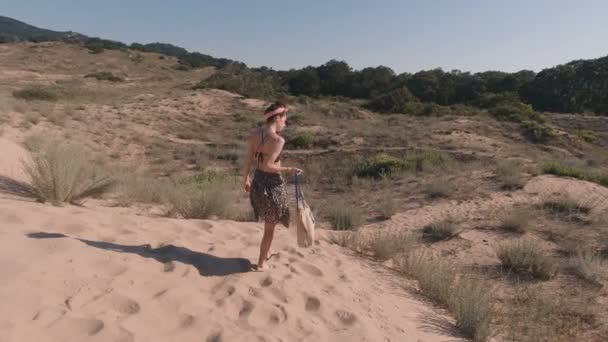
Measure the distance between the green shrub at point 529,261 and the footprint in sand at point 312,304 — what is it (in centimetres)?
316

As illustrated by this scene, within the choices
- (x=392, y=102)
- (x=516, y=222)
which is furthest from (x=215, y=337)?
(x=392, y=102)

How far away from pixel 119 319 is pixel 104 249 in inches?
45.0

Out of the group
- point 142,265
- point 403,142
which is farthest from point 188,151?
point 142,265

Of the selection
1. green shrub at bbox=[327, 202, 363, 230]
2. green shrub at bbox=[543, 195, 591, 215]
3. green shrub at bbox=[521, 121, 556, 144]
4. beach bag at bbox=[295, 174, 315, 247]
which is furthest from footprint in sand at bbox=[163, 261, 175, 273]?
green shrub at bbox=[521, 121, 556, 144]

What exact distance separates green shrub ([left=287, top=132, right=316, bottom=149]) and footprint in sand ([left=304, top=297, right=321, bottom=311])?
13.5 meters

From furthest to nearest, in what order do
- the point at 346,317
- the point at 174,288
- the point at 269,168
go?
the point at 269,168
the point at 346,317
the point at 174,288

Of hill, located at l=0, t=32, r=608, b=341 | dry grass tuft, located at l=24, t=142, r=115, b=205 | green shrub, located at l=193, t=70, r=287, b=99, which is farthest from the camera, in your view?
green shrub, located at l=193, t=70, r=287, b=99

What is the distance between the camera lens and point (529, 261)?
5.86 metres

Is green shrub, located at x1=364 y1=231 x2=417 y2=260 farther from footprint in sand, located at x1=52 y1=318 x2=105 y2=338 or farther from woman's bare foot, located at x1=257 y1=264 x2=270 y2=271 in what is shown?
footprint in sand, located at x1=52 y1=318 x2=105 y2=338

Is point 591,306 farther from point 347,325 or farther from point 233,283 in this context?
point 233,283

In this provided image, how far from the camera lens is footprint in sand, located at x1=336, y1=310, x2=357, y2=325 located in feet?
12.3

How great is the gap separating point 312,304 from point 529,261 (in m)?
3.36

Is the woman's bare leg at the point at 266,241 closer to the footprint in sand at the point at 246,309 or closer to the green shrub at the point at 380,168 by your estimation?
the footprint in sand at the point at 246,309

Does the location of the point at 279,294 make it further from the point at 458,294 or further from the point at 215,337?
the point at 458,294
